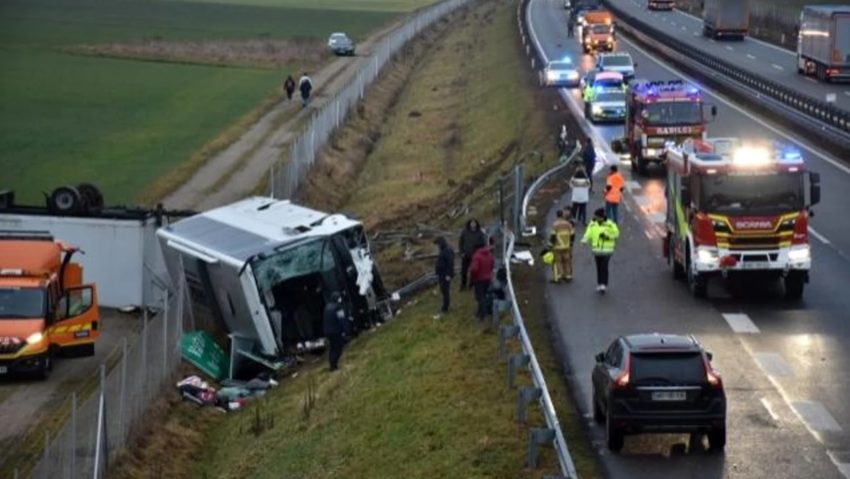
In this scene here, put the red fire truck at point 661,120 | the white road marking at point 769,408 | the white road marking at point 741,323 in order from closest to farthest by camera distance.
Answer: the white road marking at point 769,408
the white road marking at point 741,323
the red fire truck at point 661,120

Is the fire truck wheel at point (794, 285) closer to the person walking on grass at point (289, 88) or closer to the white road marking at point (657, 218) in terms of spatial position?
the white road marking at point (657, 218)

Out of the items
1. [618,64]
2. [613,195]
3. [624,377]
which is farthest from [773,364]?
[618,64]

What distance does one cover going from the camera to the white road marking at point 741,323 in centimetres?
3088

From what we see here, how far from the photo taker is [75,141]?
71.4 metres

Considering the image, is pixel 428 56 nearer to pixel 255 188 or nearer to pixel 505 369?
pixel 255 188

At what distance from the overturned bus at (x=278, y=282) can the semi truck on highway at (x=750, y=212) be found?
7.37 meters

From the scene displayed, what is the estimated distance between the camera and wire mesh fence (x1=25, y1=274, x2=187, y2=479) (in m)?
24.1

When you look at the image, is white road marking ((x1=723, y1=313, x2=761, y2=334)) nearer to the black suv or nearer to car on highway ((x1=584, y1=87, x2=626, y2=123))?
the black suv

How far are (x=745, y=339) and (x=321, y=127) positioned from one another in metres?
37.8

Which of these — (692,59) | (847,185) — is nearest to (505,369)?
(847,185)

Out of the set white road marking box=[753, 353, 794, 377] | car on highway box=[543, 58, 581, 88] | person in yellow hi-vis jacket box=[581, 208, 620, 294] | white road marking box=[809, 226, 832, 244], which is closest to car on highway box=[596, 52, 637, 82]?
car on highway box=[543, 58, 581, 88]

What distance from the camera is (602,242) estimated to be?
3384 centimetres

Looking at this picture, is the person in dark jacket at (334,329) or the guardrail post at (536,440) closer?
the guardrail post at (536,440)

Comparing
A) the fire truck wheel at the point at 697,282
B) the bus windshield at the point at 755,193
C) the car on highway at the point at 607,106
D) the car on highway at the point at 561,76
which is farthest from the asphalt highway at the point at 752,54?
the bus windshield at the point at 755,193
